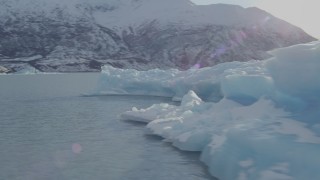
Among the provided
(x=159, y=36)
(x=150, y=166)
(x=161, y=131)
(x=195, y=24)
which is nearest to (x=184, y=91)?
(x=161, y=131)

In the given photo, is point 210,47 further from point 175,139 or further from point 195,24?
point 175,139

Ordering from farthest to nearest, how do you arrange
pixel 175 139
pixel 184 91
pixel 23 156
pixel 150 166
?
1. pixel 184 91
2. pixel 175 139
3. pixel 23 156
4. pixel 150 166

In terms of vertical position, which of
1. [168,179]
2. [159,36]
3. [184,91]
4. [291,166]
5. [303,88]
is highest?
[303,88]

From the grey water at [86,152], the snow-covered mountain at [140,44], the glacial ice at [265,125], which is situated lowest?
the snow-covered mountain at [140,44]

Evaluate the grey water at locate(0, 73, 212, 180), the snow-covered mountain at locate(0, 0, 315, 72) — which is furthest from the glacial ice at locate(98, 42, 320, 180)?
the snow-covered mountain at locate(0, 0, 315, 72)

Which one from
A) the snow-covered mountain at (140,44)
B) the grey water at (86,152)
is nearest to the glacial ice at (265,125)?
the grey water at (86,152)

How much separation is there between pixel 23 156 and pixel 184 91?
26028mm

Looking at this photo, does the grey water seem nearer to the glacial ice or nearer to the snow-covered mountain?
the glacial ice

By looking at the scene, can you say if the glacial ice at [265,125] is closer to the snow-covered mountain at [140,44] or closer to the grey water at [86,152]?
the grey water at [86,152]

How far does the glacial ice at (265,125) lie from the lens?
40.4 ft

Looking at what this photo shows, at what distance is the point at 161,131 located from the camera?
22.5 metres

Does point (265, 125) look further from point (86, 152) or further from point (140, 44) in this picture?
point (140, 44)

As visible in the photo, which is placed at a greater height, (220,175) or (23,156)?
(220,175)

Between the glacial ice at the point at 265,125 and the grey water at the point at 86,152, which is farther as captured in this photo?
the grey water at the point at 86,152
